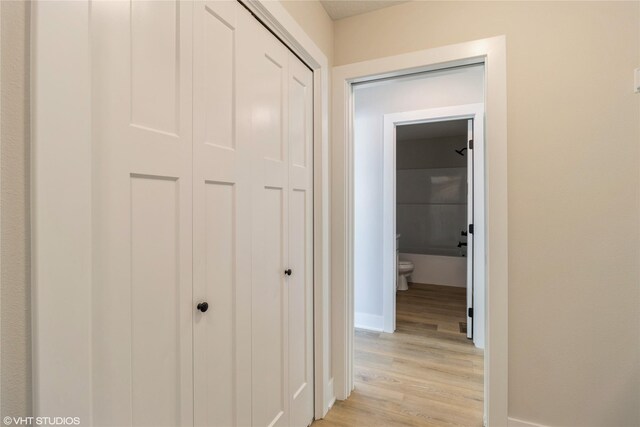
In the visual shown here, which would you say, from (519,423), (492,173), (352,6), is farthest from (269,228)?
(519,423)

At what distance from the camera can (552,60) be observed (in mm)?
1451

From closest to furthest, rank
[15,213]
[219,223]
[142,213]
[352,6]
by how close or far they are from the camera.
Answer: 1. [15,213]
2. [142,213]
3. [219,223]
4. [352,6]

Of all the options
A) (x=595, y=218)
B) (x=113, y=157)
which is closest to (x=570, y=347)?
(x=595, y=218)

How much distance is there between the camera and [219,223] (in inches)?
40.3

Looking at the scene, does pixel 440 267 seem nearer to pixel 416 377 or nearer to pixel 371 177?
pixel 371 177

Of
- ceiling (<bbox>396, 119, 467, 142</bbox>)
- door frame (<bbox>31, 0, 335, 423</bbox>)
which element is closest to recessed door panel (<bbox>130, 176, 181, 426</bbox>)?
door frame (<bbox>31, 0, 335, 423</bbox>)

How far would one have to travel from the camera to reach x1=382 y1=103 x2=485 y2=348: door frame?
98.4 inches

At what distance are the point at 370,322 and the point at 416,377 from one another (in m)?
0.87

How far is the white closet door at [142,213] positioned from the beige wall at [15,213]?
0.12m

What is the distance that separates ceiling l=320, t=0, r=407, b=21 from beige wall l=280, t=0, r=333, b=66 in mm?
44

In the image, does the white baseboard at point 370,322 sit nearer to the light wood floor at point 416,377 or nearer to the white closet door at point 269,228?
the light wood floor at point 416,377

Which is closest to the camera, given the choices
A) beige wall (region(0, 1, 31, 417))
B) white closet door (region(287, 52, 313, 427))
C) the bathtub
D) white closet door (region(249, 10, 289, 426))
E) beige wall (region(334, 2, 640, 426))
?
beige wall (region(0, 1, 31, 417))

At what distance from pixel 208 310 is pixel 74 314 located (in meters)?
0.43

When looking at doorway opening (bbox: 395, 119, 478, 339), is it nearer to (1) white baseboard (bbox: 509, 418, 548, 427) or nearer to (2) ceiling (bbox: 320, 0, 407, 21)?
(1) white baseboard (bbox: 509, 418, 548, 427)
